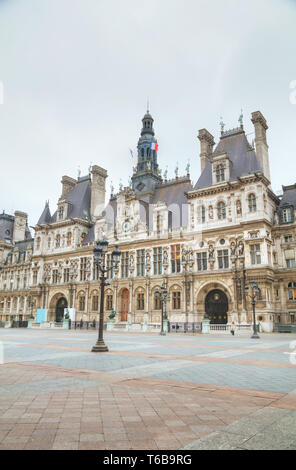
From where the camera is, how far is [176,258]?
41906 mm

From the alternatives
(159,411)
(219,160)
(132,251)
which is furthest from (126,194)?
(159,411)

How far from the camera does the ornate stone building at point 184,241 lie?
3659cm

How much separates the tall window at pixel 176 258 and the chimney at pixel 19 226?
42.0 metres

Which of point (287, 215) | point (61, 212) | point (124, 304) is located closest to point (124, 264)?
point (124, 304)

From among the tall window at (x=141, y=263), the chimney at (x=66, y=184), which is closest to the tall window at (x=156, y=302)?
the tall window at (x=141, y=263)

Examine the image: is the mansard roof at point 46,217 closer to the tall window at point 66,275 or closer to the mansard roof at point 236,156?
the tall window at point 66,275

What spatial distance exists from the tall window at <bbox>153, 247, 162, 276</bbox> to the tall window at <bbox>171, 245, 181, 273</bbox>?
73.3 inches

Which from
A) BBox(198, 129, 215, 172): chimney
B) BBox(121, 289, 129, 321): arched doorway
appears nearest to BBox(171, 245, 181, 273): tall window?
BBox(121, 289, 129, 321): arched doorway

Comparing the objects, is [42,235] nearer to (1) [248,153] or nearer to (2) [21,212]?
(2) [21,212]

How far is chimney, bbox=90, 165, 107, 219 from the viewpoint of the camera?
189 ft

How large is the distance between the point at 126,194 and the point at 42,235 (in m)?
17.7

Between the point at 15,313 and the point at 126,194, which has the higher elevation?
the point at 126,194

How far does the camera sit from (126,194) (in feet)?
161

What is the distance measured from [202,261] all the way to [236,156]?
13.6m
